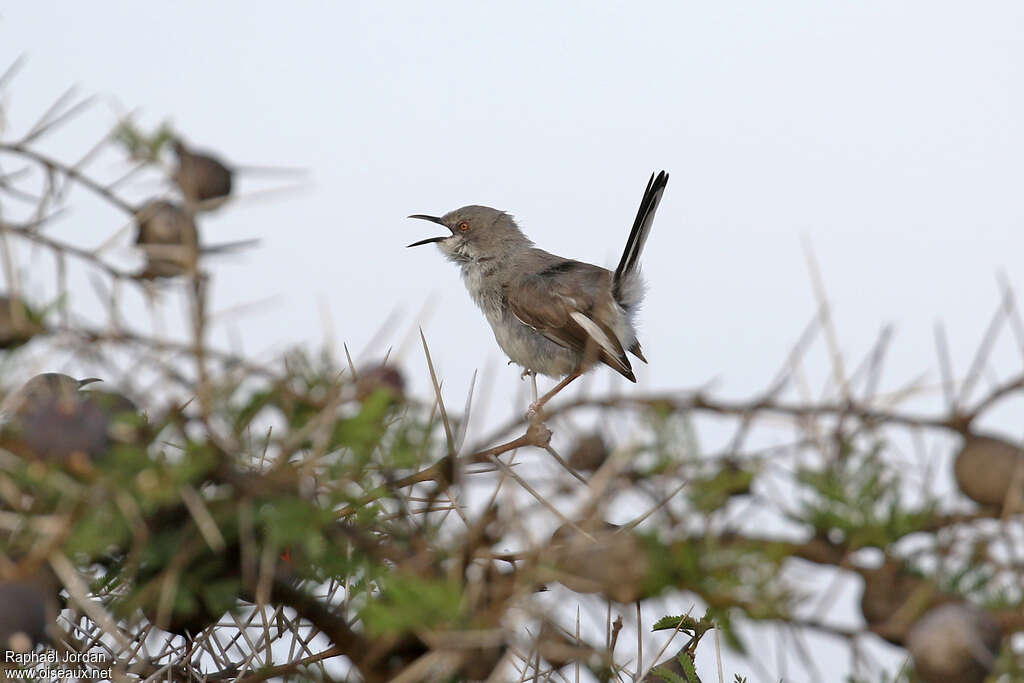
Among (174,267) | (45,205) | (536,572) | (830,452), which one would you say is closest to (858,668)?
(830,452)

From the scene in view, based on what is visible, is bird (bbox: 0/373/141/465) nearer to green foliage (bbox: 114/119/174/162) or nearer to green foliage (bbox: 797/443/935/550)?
green foliage (bbox: 114/119/174/162)

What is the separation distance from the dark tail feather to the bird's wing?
135mm

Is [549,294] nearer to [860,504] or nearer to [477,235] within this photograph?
[477,235]

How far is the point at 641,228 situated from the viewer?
6.70 m

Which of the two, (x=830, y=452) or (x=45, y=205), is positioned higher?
(x=45, y=205)

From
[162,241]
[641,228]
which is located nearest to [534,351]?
[641,228]

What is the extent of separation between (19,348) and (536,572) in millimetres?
1003

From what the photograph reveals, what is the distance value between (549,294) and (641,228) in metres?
0.93

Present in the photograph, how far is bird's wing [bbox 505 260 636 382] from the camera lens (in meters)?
6.87

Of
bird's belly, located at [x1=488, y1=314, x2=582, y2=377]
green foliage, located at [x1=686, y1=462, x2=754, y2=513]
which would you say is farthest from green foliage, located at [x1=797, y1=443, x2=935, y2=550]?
bird's belly, located at [x1=488, y1=314, x2=582, y2=377]

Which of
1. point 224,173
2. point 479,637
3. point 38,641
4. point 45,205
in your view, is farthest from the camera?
point 45,205

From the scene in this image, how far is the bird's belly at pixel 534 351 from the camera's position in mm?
7289

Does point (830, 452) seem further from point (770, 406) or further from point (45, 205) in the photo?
point (45, 205)

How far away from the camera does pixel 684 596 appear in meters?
1.68
